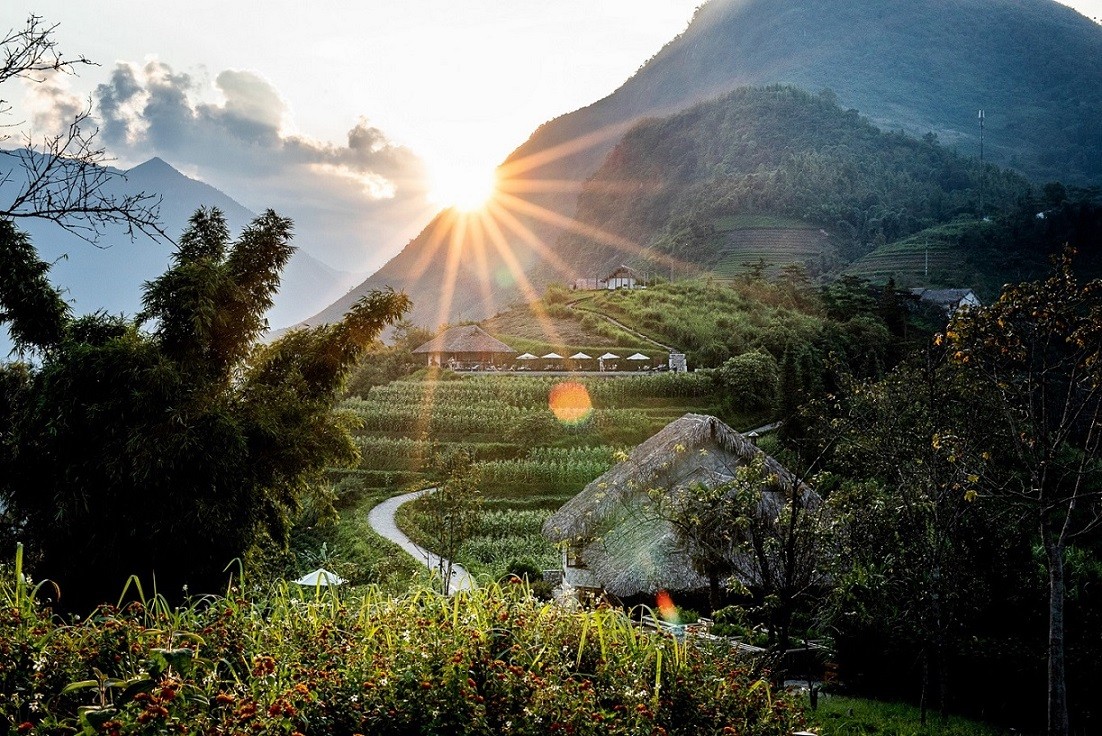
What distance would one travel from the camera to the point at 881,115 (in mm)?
158375

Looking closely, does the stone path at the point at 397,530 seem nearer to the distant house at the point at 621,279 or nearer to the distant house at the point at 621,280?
the distant house at the point at 621,280

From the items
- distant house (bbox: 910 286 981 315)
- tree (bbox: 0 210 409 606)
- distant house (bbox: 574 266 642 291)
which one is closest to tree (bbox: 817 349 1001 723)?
tree (bbox: 0 210 409 606)

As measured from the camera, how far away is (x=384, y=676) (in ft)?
7.72

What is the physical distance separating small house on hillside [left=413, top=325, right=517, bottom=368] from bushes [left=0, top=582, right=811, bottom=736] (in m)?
48.5

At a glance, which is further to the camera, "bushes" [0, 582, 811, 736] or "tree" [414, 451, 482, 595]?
"tree" [414, 451, 482, 595]

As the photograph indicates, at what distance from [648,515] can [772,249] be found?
77935mm

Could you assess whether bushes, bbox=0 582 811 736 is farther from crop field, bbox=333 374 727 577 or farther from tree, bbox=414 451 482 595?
crop field, bbox=333 374 727 577

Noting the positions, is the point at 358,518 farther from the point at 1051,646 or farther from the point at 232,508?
the point at 1051,646

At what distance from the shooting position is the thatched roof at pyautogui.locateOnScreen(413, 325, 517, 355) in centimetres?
5194

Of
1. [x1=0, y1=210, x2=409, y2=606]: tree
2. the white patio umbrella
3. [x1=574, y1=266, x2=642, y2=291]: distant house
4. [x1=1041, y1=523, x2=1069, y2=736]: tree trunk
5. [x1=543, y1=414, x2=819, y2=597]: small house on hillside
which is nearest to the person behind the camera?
the white patio umbrella

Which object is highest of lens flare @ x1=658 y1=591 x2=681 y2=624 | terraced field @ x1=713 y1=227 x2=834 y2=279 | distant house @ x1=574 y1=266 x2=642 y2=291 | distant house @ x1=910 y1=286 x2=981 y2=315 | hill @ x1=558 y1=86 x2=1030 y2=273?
hill @ x1=558 y1=86 x2=1030 y2=273

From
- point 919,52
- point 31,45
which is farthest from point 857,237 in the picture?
point 919,52

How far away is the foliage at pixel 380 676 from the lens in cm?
221

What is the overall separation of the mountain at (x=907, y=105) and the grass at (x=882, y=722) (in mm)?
115332
